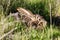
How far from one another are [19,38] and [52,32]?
1.95 ft

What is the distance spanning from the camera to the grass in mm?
4165

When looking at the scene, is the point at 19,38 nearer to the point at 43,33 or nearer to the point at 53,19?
the point at 43,33

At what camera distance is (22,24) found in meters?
4.37

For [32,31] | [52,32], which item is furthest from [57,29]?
[32,31]

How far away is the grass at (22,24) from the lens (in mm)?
4165

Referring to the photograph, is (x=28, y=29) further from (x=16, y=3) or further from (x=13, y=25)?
(x=16, y=3)

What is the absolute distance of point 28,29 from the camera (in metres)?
4.26

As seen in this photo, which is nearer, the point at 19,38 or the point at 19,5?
the point at 19,38

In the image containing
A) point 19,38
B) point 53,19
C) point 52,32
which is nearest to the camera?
point 19,38

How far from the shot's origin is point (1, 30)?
13.5 ft

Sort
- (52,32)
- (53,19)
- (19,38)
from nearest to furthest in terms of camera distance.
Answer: (19,38)
(52,32)
(53,19)

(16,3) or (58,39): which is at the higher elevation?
(16,3)

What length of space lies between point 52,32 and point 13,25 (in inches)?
25.1

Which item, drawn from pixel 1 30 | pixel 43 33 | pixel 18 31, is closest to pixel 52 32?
pixel 43 33
